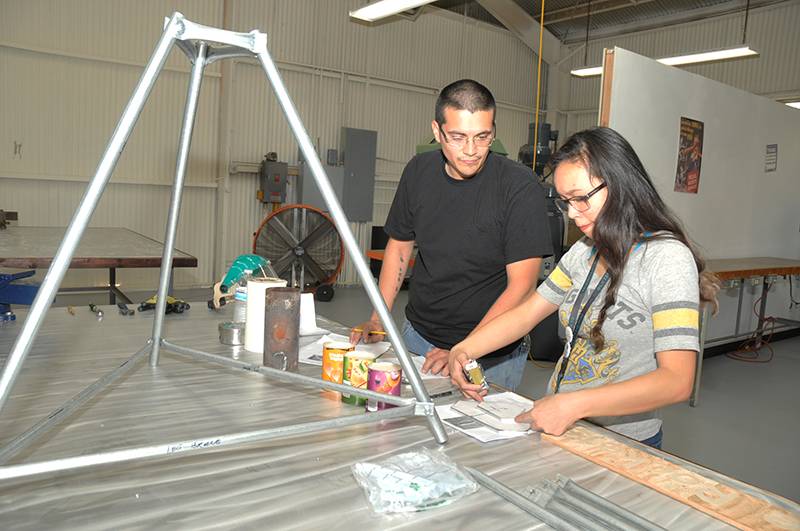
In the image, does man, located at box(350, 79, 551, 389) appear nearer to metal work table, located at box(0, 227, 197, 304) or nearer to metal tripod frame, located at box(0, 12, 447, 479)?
metal tripod frame, located at box(0, 12, 447, 479)

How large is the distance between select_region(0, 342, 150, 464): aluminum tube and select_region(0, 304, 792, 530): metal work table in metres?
0.04

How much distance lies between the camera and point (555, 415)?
1095 millimetres

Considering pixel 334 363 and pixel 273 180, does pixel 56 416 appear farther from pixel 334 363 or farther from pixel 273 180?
pixel 273 180

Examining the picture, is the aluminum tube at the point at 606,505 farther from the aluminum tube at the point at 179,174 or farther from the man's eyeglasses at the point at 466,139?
the man's eyeglasses at the point at 466,139

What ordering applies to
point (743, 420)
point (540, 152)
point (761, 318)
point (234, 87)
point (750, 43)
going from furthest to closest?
point (750, 43)
point (234, 87)
point (761, 318)
point (540, 152)
point (743, 420)

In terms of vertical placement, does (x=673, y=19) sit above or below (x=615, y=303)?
above

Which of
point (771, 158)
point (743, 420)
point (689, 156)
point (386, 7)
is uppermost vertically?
point (386, 7)

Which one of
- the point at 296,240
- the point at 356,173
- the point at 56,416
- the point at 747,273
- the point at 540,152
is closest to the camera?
the point at 56,416

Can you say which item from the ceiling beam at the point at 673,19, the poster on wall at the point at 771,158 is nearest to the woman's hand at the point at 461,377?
the poster on wall at the point at 771,158

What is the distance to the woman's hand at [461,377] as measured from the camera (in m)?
1.30

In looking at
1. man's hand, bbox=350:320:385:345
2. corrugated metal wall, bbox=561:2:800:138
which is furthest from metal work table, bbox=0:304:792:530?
corrugated metal wall, bbox=561:2:800:138

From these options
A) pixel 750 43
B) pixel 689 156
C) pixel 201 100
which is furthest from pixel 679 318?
pixel 750 43

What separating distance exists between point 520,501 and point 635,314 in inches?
25.7

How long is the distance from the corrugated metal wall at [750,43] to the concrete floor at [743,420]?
4057mm
